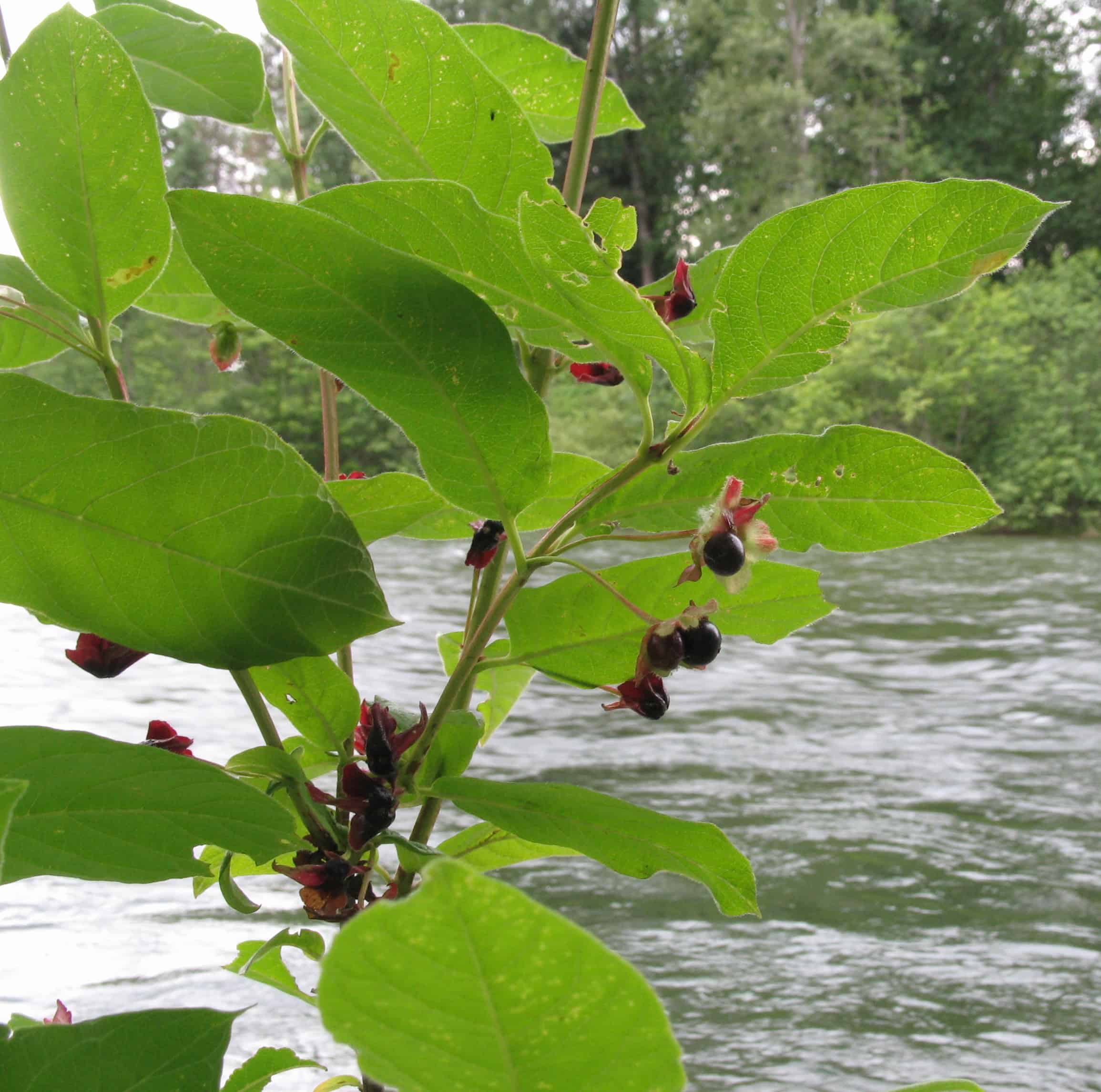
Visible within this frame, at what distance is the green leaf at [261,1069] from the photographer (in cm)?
23

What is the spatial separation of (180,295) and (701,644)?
185 mm

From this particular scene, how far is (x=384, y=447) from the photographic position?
7758 millimetres

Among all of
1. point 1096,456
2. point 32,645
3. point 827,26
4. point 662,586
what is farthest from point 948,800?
point 827,26

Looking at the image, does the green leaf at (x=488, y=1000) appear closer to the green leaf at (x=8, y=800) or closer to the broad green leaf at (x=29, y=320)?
the green leaf at (x=8, y=800)

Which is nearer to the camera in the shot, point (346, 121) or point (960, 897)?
point (346, 121)

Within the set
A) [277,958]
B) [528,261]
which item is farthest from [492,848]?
[528,261]

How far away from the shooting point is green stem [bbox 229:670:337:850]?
21 centimetres

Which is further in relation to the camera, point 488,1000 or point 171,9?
point 171,9

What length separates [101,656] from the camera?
230 mm

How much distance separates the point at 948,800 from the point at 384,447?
6.58 metres

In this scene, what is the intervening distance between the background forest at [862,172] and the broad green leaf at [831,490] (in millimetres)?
6725

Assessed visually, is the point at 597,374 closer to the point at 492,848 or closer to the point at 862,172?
the point at 492,848

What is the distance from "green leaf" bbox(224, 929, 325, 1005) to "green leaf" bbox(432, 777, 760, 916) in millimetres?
52

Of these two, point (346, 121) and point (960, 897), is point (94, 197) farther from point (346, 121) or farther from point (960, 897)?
point (960, 897)
